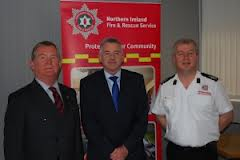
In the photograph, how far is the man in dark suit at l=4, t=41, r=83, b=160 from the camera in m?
2.22

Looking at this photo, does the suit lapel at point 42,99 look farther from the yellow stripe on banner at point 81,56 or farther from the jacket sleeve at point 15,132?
the yellow stripe on banner at point 81,56

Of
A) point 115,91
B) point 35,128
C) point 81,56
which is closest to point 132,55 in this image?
point 81,56

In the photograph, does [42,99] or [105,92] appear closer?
[42,99]

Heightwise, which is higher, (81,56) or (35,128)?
(81,56)

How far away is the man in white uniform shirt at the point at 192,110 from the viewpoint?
263cm

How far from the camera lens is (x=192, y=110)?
2662 mm

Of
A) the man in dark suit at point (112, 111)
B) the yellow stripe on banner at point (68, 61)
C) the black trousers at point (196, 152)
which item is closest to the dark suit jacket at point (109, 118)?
the man in dark suit at point (112, 111)

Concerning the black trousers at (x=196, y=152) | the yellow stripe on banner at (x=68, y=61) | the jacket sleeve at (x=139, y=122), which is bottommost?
the black trousers at (x=196, y=152)

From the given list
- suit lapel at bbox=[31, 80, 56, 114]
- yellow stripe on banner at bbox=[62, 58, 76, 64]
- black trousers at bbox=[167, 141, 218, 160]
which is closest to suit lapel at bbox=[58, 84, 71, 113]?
suit lapel at bbox=[31, 80, 56, 114]

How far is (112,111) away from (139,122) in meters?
0.25

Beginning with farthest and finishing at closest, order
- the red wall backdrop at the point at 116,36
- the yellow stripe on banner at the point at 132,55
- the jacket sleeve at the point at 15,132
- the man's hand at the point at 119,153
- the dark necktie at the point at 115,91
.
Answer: the yellow stripe on banner at the point at 132,55
the red wall backdrop at the point at 116,36
the dark necktie at the point at 115,91
the man's hand at the point at 119,153
the jacket sleeve at the point at 15,132

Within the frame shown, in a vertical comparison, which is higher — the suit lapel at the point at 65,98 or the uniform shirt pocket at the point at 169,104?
the suit lapel at the point at 65,98

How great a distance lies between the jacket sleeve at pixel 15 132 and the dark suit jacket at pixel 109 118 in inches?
22.7

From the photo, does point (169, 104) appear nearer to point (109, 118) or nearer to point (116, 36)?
point (109, 118)
